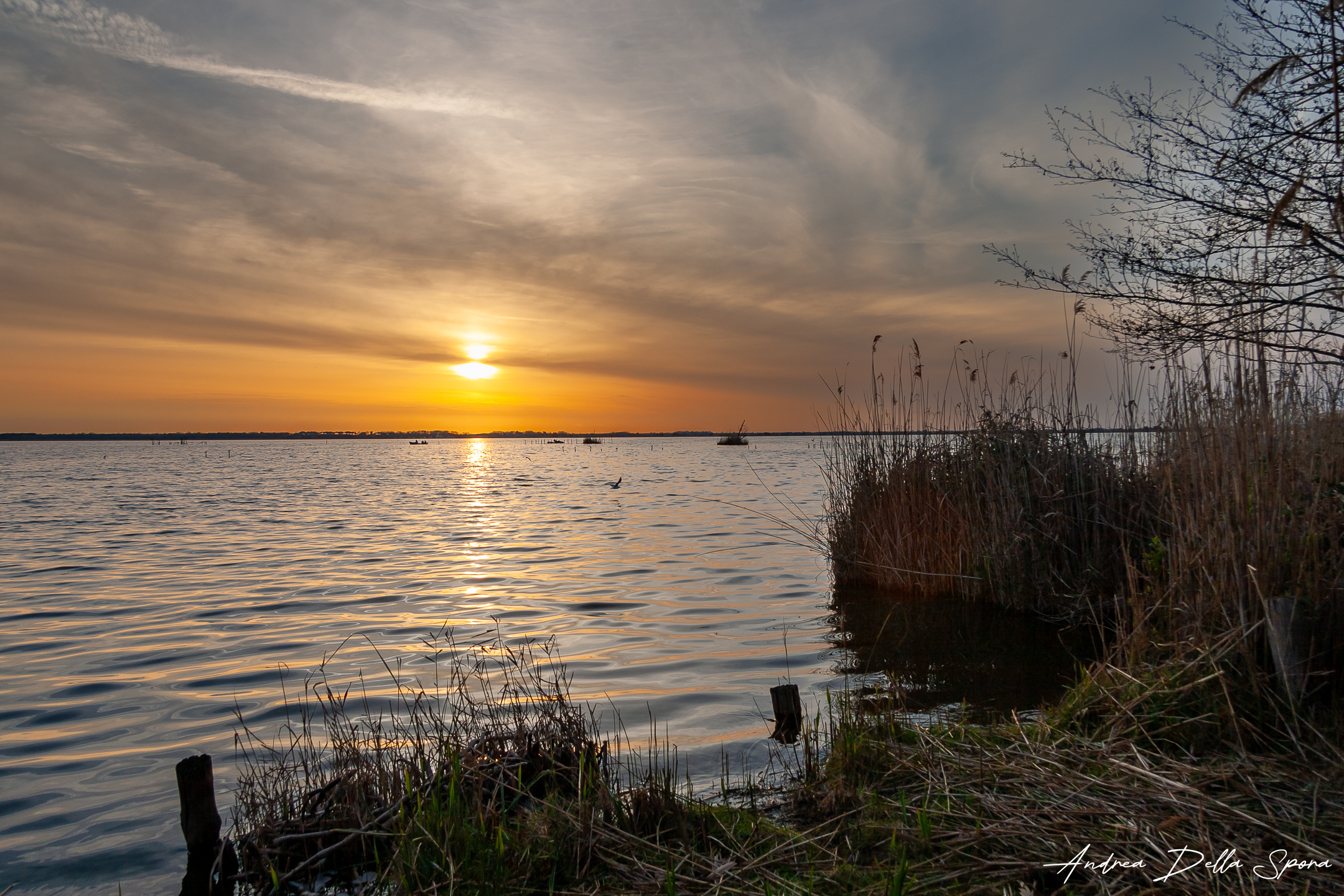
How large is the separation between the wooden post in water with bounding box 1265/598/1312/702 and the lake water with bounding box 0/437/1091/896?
2140mm

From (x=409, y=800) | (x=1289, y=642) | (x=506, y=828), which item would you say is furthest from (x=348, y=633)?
(x=1289, y=642)

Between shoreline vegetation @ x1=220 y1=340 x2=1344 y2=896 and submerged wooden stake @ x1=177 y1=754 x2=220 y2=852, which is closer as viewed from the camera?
shoreline vegetation @ x1=220 y1=340 x2=1344 y2=896

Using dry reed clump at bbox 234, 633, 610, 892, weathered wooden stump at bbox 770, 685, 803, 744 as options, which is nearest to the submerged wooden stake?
dry reed clump at bbox 234, 633, 610, 892

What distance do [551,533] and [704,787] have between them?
46.6ft

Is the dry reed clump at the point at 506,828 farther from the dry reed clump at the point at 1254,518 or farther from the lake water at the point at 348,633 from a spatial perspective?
the dry reed clump at the point at 1254,518

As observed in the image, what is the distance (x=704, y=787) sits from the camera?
456 centimetres

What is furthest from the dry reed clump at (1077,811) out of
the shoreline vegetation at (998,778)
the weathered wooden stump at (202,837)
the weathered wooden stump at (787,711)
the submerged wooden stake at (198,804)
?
the submerged wooden stake at (198,804)

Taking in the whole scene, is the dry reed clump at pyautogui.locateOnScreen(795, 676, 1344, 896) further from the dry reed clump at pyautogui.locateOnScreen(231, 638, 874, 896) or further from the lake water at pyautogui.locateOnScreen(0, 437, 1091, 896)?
the lake water at pyautogui.locateOnScreen(0, 437, 1091, 896)

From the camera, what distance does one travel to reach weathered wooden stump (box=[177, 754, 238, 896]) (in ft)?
11.8

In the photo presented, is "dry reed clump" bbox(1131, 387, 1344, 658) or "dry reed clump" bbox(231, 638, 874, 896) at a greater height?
"dry reed clump" bbox(1131, 387, 1344, 658)

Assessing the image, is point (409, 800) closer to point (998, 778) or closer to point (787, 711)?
point (787, 711)

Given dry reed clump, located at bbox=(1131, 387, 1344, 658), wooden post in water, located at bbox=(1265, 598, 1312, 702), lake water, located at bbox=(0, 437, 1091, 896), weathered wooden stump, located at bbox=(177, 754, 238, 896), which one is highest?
dry reed clump, located at bbox=(1131, 387, 1344, 658)

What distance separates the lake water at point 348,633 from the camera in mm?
5109

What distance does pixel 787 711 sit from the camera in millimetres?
5055
